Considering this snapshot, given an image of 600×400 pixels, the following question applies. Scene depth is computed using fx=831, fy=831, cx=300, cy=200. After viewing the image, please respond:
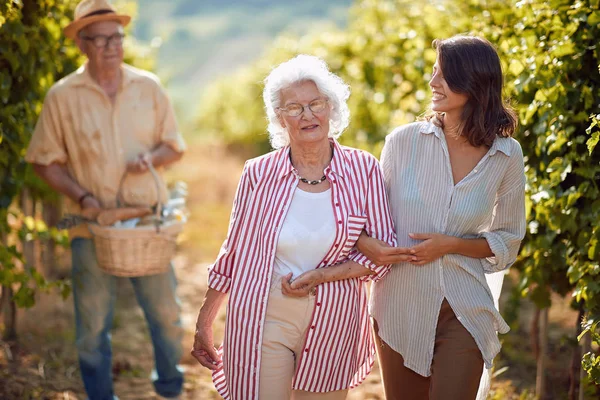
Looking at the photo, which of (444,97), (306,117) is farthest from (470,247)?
(306,117)

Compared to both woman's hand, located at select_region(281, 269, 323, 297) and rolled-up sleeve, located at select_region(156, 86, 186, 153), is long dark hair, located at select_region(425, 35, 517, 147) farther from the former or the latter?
rolled-up sleeve, located at select_region(156, 86, 186, 153)

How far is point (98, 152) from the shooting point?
4398mm

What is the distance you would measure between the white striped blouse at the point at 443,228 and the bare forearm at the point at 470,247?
0.09 feet

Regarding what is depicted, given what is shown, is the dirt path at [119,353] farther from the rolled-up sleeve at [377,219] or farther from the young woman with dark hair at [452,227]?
the rolled-up sleeve at [377,219]

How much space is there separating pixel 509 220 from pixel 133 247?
193 cm

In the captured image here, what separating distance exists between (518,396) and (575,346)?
849 mm

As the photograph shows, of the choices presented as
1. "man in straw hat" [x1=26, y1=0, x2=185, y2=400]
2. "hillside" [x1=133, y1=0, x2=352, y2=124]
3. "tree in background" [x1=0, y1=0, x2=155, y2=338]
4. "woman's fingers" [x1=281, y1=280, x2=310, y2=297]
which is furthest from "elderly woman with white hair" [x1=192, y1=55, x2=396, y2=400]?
"hillside" [x1=133, y1=0, x2=352, y2=124]

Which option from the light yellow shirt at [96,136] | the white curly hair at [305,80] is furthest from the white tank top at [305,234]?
the light yellow shirt at [96,136]

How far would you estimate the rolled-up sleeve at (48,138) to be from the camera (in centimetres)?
436

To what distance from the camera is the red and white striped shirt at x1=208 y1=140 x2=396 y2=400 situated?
3.19 metres

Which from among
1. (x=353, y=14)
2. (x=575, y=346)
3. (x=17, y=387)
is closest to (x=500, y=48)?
(x=575, y=346)

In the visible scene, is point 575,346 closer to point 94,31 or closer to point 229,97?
point 94,31

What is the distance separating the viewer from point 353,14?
9.22m

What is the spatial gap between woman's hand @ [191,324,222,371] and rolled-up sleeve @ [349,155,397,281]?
67cm
